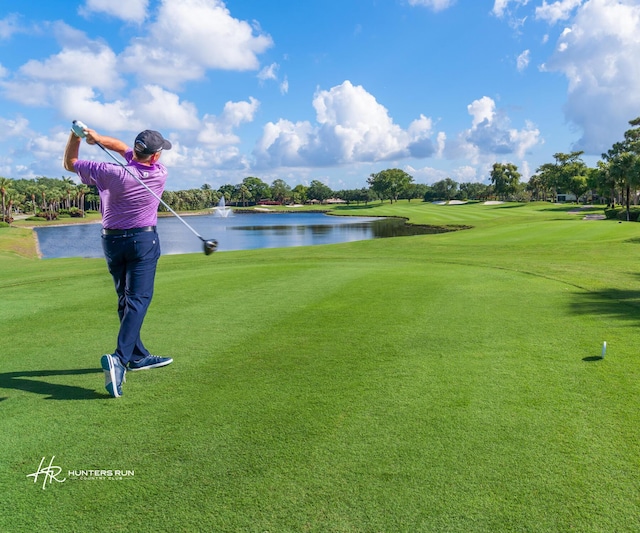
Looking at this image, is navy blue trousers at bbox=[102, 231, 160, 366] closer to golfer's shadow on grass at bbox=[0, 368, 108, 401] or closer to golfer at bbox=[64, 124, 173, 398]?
golfer at bbox=[64, 124, 173, 398]

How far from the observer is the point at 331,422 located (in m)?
3.79

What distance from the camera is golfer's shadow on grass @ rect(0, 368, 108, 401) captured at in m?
4.41

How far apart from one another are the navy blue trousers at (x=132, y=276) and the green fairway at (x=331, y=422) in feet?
1.35

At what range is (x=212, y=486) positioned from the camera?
2.99 m

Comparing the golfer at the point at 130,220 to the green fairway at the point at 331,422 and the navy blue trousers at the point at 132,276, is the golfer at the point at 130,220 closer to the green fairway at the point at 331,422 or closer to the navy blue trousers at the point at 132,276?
the navy blue trousers at the point at 132,276

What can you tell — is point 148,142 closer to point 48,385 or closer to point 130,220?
point 130,220

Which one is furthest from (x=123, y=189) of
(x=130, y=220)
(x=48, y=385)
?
(x=48, y=385)

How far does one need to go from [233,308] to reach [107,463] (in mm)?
4858

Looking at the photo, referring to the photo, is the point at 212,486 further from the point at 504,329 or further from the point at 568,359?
the point at 504,329

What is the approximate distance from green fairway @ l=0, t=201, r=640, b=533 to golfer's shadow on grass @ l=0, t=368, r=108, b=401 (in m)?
0.03

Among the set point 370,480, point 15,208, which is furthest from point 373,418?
point 15,208

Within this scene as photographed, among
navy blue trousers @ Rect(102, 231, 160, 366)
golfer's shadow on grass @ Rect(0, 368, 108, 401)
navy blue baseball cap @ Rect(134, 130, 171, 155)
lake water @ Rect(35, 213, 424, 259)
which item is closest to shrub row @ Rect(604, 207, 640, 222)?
lake water @ Rect(35, 213, 424, 259)

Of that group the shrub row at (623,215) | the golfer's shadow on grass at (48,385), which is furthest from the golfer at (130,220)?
the shrub row at (623,215)

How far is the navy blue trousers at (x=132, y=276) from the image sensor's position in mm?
4988
